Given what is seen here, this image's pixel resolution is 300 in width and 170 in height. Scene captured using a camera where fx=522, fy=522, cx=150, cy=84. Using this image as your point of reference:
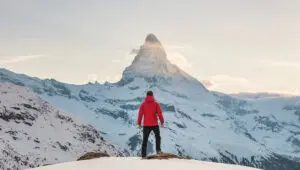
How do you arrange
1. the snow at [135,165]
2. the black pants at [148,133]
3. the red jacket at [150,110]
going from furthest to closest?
1. the black pants at [148,133]
2. the red jacket at [150,110]
3. the snow at [135,165]

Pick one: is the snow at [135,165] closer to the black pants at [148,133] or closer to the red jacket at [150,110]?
the black pants at [148,133]

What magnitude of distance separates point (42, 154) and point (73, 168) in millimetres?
179283

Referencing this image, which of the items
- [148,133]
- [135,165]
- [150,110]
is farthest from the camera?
[148,133]

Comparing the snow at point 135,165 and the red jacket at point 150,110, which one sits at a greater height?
the red jacket at point 150,110

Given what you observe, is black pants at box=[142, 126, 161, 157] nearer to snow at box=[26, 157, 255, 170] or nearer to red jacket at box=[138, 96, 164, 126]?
red jacket at box=[138, 96, 164, 126]

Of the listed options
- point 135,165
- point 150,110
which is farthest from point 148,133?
point 135,165

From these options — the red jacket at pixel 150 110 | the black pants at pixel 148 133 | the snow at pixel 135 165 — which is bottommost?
the snow at pixel 135 165

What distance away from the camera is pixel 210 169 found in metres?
20.9

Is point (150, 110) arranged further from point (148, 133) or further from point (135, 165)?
point (135, 165)

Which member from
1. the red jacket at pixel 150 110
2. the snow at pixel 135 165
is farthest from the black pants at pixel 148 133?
the snow at pixel 135 165

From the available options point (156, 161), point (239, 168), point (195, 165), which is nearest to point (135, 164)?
point (156, 161)

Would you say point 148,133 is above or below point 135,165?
above

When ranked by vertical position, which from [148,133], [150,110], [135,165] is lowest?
[135,165]

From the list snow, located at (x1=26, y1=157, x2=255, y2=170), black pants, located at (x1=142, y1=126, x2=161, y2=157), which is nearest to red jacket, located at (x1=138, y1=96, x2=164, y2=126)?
black pants, located at (x1=142, y1=126, x2=161, y2=157)
